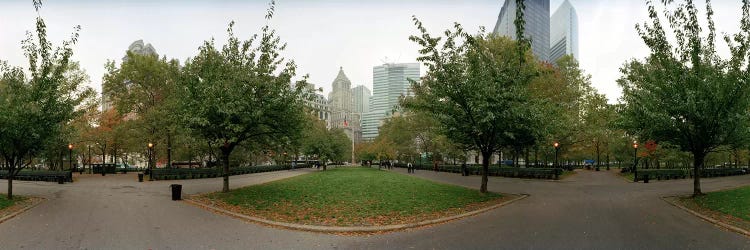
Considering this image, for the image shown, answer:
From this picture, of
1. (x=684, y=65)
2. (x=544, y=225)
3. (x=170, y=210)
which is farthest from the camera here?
(x=684, y=65)

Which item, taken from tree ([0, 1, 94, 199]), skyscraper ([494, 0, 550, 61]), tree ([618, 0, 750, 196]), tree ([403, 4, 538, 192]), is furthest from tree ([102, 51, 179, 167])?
skyscraper ([494, 0, 550, 61])

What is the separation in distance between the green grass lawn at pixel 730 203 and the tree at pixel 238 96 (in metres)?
17.1

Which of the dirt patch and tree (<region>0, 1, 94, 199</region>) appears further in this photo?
tree (<region>0, 1, 94, 199</region>)

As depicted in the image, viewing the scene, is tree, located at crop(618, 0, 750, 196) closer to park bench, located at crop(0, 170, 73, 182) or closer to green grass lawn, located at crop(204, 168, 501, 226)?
green grass lawn, located at crop(204, 168, 501, 226)

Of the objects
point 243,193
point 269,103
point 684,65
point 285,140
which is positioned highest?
point 684,65

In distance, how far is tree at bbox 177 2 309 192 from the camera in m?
17.1

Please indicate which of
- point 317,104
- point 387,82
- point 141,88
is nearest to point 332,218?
point 141,88

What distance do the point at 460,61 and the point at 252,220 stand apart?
1119cm

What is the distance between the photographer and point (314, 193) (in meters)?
18.0

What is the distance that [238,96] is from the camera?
17.1 metres

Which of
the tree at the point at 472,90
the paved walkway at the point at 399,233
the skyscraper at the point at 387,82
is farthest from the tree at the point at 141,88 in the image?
the skyscraper at the point at 387,82

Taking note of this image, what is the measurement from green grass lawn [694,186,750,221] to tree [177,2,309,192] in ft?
56.2

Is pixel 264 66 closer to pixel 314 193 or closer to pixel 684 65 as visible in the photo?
pixel 314 193

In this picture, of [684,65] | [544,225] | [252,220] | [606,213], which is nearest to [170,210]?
[252,220]
